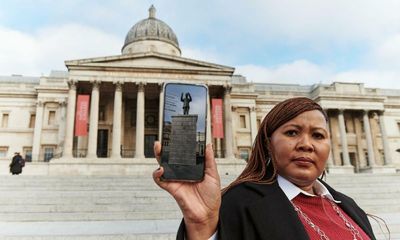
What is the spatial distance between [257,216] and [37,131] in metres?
35.4

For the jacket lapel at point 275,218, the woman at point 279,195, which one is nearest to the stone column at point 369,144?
the woman at point 279,195

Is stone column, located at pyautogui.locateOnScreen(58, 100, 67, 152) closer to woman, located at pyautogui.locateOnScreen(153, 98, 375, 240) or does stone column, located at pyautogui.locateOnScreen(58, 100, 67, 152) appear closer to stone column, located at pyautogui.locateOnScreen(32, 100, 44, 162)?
stone column, located at pyautogui.locateOnScreen(32, 100, 44, 162)

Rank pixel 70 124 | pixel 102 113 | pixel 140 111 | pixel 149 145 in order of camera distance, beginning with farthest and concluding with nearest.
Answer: pixel 102 113 → pixel 149 145 → pixel 140 111 → pixel 70 124

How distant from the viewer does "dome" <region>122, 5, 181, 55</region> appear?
3738 centimetres

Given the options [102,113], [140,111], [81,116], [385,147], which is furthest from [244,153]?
[81,116]

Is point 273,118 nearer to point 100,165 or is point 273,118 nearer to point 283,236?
point 283,236

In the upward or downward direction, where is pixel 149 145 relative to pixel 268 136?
upward

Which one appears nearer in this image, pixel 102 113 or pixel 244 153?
pixel 102 113

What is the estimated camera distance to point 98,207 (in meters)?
10.8

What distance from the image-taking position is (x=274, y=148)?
1.99m

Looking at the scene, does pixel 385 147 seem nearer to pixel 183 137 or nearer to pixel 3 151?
pixel 183 137

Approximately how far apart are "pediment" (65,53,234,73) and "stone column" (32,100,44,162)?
10011 mm

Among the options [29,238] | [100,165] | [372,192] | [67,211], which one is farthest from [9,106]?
[372,192]

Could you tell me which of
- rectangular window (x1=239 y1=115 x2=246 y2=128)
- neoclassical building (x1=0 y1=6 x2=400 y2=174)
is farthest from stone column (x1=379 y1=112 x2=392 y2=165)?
rectangular window (x1=239 y1=115 x2=246 y2=128)
